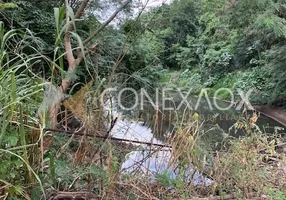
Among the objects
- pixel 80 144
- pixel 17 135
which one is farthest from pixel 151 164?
pixel 17 135

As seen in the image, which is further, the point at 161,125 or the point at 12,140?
the point at 161,125

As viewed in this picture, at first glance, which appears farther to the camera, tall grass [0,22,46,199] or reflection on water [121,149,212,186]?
reflection on water [121,149,212,186]

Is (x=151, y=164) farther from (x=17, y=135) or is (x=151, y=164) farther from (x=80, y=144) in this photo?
(x=17, y=135)

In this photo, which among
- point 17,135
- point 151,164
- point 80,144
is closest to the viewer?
point 17,135

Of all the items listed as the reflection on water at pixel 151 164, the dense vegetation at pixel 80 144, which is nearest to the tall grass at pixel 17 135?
the dense vegetation at pixel 80 144

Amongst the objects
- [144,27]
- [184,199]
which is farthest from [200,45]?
[184,199]

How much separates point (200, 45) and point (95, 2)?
1247cm

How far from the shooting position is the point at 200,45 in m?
16.5

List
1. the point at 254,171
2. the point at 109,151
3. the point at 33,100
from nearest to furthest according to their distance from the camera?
the point at 33,100 → the point at 109,151 → the point at 254,171

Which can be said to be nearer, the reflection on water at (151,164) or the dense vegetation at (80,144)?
the dense vegetation at (80,144)

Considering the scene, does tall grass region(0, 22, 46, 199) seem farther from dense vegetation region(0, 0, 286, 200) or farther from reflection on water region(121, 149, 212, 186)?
reflection on water region(121, 149, 212, 186)

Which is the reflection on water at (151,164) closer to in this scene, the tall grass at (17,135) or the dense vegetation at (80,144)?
the dense vegetation at (80,144)

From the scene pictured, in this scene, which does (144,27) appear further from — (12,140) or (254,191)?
(12,140)

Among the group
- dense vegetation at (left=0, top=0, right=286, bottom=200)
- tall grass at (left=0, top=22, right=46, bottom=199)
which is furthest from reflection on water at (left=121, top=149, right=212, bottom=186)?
tall grass at (left=0, top=22, right=46, bottom=199)
